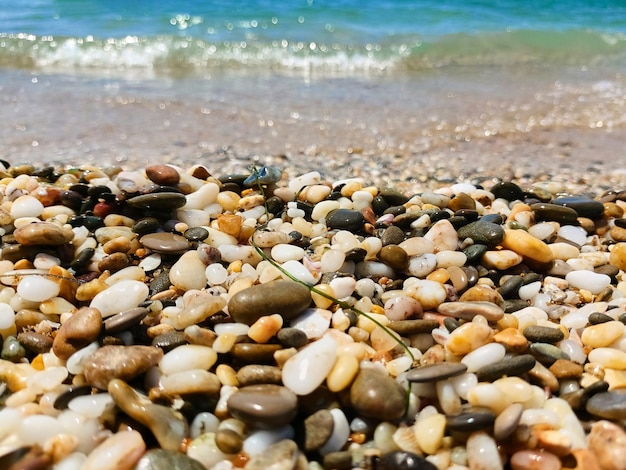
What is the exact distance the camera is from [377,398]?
1.44 m

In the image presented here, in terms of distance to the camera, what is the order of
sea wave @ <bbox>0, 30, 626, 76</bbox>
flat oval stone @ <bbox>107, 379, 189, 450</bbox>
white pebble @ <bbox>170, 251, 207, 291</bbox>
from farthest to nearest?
1. sea wave @ <bbox>0, 30, 626, 76</bbox>
2. white pebble @ <bbox>170, 251, 207, 291</bbox>
3. flat oval stone @ <bbox>107, 379, 189, 450</bbox>

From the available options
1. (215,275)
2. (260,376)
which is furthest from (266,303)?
(215,275)

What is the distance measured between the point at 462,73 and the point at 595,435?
5969 millimetres

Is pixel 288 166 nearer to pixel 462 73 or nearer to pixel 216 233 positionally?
pixel 216 233

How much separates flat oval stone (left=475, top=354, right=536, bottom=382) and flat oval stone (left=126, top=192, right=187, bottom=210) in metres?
1.44

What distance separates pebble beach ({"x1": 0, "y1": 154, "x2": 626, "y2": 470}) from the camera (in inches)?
54.7

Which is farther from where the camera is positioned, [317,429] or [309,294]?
[309,294]

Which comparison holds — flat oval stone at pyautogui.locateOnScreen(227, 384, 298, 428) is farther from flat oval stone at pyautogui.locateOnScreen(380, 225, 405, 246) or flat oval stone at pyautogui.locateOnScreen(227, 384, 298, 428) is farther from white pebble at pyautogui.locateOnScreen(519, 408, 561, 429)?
flat oval stone at pyautogui.locateOnScreen(380, 225, 405, 246)

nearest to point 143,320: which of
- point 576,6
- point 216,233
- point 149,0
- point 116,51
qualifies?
point 216,233

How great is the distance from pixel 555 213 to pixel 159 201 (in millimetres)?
1826

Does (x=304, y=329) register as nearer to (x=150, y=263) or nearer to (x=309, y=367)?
(x=309, y=367)

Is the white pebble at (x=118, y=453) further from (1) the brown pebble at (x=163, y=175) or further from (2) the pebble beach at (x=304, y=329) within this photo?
(1) the brown pebble at (x=163, y=175)

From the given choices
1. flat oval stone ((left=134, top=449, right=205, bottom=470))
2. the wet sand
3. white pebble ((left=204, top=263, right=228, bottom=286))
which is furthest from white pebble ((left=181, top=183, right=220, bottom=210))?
flat oval stone ((left=134, top=449, right=205, bottom=470))

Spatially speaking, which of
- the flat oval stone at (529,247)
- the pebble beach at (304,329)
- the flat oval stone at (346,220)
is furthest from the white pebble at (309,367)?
the flat oval stone at (529,247)
